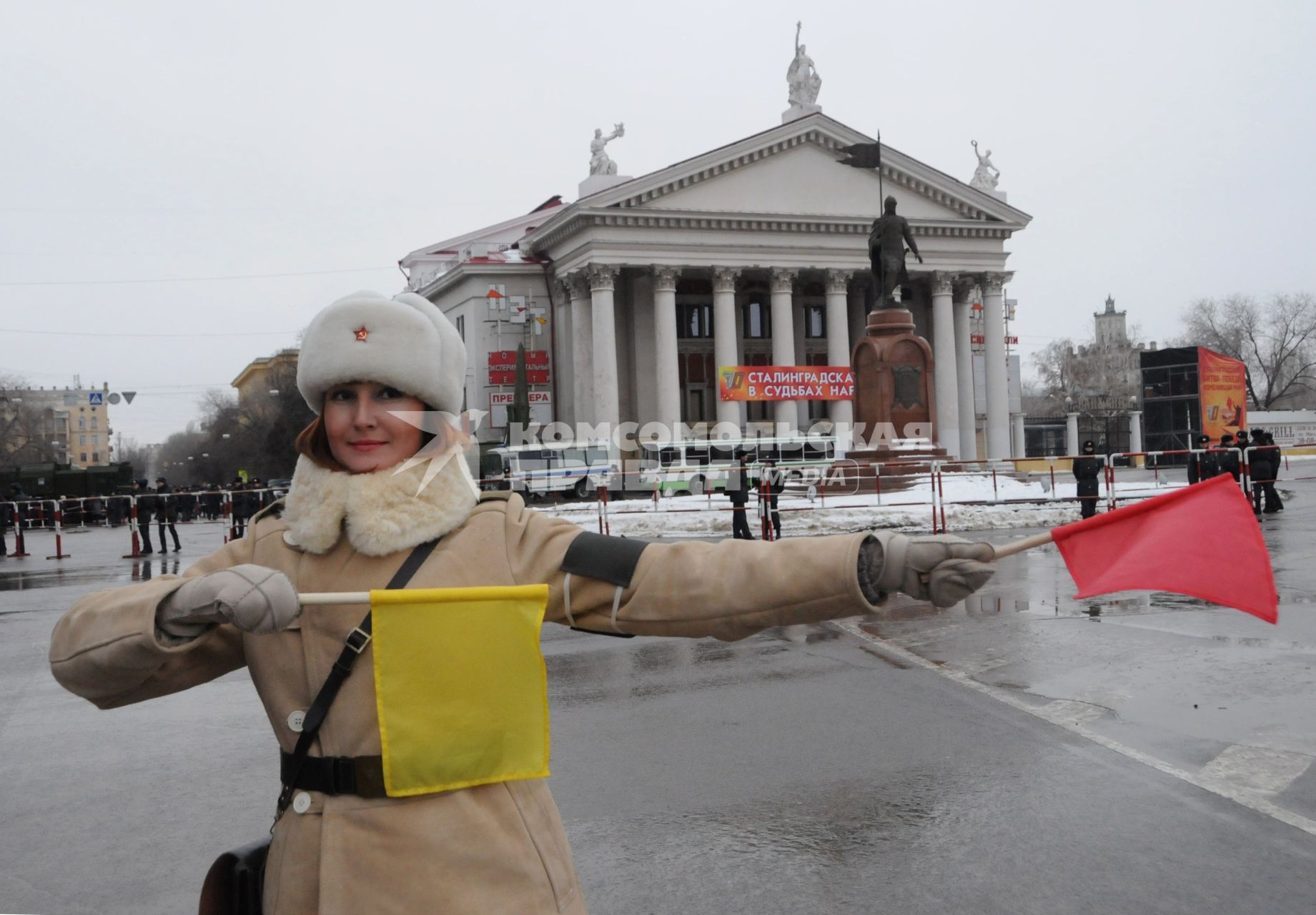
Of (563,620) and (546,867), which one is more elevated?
(563,620)

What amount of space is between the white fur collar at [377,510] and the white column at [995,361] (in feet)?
205

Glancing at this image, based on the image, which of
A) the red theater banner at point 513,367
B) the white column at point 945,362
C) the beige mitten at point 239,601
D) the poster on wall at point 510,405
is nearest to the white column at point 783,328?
the white column at point 945,362

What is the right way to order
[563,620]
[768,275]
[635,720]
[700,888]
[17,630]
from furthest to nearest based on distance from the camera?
Result: 1. [768,275]
2. [17,630]
3. [635,720]
4. [700,888]
5. [563,620]

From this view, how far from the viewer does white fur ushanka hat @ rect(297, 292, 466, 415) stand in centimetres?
250

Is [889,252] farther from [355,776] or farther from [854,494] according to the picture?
[355,776]

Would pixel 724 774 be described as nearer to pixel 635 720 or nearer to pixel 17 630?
pixel 635 720

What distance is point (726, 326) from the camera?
5816cm

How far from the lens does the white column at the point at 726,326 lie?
5734cm

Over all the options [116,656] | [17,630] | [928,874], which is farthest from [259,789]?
[17,630]

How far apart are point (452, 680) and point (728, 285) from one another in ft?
185

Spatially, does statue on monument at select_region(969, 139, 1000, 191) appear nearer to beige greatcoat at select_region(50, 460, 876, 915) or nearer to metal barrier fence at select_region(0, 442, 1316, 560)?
metal barrier fence at select_region(0, 442, 1316, 560)

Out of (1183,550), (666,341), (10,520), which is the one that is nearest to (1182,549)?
(1183,550)

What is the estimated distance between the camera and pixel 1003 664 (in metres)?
8.84

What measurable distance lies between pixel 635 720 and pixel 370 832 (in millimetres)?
5492
